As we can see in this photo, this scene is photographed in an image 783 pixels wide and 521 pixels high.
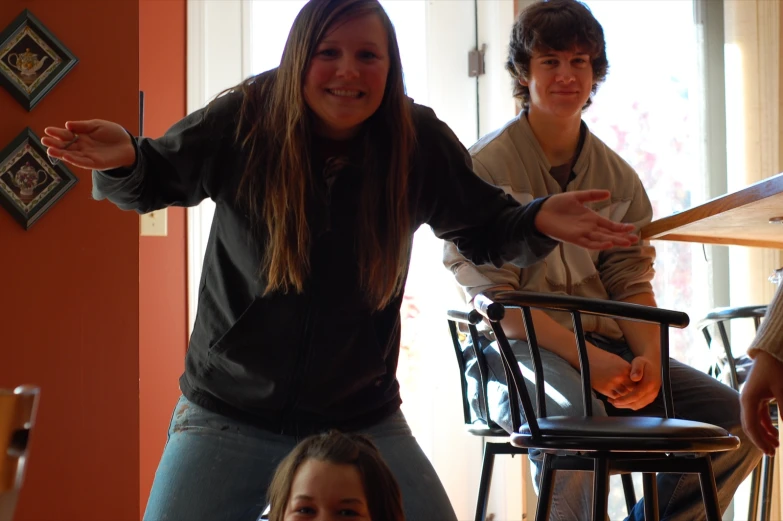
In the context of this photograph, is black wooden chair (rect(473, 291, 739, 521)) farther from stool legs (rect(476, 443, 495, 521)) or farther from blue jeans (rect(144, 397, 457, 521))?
stool legs (rect(476, 443, 495, 521))

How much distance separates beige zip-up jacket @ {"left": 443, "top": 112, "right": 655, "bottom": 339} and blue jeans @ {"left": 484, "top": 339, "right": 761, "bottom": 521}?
16cm

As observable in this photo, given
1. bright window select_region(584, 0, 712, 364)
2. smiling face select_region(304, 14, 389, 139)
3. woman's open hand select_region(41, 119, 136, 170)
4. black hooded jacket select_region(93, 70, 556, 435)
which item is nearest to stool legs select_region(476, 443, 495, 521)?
black hooded jacket select_region(93, 70, 556, 435)

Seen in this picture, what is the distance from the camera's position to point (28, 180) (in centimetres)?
219

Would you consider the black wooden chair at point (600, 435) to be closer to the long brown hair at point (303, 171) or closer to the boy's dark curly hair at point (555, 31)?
the long brown hair at point (303, 171)

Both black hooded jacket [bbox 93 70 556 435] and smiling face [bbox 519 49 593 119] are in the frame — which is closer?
black hooded jacket [bbox 93 70 556 435]

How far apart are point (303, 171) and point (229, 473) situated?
0.54m

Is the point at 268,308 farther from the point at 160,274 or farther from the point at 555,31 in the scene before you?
the point at 160,274

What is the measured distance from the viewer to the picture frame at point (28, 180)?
2156 millimetres

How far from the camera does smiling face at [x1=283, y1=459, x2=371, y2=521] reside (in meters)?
1.40

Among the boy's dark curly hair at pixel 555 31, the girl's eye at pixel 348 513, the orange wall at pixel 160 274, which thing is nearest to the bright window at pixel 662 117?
the boy's dark curly hair at pixel 555 31

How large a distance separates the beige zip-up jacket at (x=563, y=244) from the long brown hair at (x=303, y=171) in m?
0.45

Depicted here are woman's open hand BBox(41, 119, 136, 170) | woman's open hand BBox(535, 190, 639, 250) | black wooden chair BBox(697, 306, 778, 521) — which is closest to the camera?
woman's open hand BBox(41, 119, 136, 170)

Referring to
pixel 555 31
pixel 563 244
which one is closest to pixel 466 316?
pixel 563 244

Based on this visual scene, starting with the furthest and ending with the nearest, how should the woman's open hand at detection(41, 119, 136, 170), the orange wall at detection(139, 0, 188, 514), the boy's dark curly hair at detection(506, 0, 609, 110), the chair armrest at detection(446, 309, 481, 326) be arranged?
the orange wall at detection(139, 0, 188, 514) < the boy's dark curly hair at detection(506, 0, 609, 110) < the chair armrest at detection(446, 309, 481, 326) < the woman's open hand at detection(41, 119, 136, 170)
